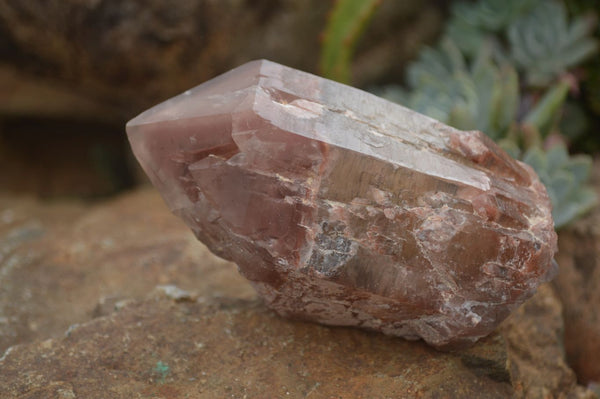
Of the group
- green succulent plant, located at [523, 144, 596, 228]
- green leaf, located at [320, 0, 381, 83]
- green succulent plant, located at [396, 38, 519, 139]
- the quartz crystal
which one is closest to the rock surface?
the quartz crystal

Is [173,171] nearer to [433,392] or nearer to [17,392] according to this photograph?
[17,392]

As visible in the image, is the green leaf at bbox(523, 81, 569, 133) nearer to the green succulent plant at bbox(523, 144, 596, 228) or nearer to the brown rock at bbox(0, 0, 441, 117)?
the green succulent plant at bbox(523, 144, 596, 228)

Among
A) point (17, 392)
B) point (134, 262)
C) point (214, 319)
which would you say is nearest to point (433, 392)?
point (214, 319)

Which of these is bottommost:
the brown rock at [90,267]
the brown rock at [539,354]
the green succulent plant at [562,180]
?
the brown rock at [90,267]

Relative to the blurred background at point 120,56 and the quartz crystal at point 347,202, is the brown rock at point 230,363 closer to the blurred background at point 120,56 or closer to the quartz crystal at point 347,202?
the quartz crystal at point 347,202

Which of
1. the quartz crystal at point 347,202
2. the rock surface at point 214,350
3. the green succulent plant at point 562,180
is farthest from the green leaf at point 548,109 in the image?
the quartz crystal at point 347,202

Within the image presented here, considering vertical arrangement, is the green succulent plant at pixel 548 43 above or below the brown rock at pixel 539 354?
above

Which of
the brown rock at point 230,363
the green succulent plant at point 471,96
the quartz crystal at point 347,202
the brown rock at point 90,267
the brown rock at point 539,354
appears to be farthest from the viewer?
the green succulent plant at point 471,96

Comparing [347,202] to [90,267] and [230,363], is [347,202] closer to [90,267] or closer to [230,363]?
[230,363]
